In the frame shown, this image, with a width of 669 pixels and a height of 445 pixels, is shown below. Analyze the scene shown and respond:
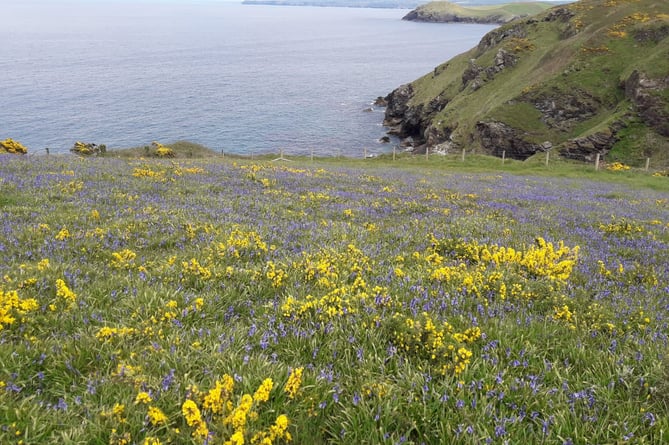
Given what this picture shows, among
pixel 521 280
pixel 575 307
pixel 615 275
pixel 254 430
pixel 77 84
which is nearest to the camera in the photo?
pixel 254 430

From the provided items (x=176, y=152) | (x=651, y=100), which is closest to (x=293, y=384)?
(x=176, y=152)

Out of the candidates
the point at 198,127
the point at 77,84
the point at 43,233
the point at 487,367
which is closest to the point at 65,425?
the point at 487,367

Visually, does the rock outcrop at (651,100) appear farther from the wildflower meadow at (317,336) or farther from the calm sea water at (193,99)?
the wildflower meadow at (317,336)

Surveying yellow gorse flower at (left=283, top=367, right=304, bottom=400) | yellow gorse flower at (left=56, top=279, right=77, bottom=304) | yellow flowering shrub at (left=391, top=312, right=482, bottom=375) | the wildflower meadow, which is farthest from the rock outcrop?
yellow gorse flower at (left=56, top=279, right=77, bottom=304)

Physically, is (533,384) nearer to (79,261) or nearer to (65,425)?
(65,425)

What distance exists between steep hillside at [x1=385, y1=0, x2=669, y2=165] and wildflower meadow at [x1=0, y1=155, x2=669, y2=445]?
186 feet

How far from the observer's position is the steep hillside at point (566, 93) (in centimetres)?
5416

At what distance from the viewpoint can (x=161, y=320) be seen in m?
4.87

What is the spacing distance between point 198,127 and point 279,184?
7071 cm

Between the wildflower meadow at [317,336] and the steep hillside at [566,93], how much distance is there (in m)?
56.6

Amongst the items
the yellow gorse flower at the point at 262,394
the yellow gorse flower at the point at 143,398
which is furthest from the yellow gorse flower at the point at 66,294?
the yellow gorse flower at the point at 262,394

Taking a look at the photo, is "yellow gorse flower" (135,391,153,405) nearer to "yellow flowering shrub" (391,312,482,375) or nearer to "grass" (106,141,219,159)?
"yellow flowering shrub" (391,312,482,375)

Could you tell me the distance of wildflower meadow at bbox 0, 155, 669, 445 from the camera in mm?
3449

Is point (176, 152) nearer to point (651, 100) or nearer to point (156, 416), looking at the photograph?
point (156, 416)
